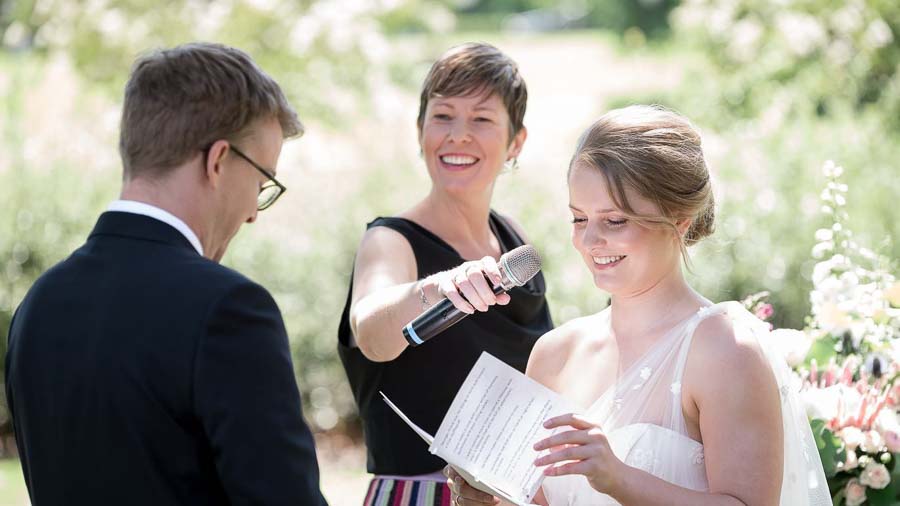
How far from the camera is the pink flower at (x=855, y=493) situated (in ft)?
10.3

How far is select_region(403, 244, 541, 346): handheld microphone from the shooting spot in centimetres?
268

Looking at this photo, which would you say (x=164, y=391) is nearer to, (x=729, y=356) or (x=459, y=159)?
(x=729, y=356)

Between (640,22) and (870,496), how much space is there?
4071 centimetres

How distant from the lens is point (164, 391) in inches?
81.4

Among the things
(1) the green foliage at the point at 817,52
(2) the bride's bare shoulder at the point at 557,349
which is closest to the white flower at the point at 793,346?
(2) the bride's bare shoulder at the point at 557,349

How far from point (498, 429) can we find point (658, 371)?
412 millimetres

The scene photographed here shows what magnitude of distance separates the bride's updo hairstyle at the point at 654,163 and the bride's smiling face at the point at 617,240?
17mm

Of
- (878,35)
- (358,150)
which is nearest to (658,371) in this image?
(358,150)

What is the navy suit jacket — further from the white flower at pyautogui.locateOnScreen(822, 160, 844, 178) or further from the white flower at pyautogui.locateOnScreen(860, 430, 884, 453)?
the white flower at pyautogui.locateOnScreen(822, 160, 844, 178)

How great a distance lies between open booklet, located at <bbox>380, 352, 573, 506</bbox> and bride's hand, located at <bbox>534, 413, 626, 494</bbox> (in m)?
0.12

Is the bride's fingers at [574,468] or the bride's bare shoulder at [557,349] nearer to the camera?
the bride's fingers at [574,468]

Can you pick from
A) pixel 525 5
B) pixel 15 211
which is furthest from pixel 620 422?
pixel 525 5

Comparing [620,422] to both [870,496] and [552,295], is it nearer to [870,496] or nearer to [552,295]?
[870,496]

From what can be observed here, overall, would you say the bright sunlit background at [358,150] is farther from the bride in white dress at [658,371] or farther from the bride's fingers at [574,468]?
the bride's fingers at [574,468]
